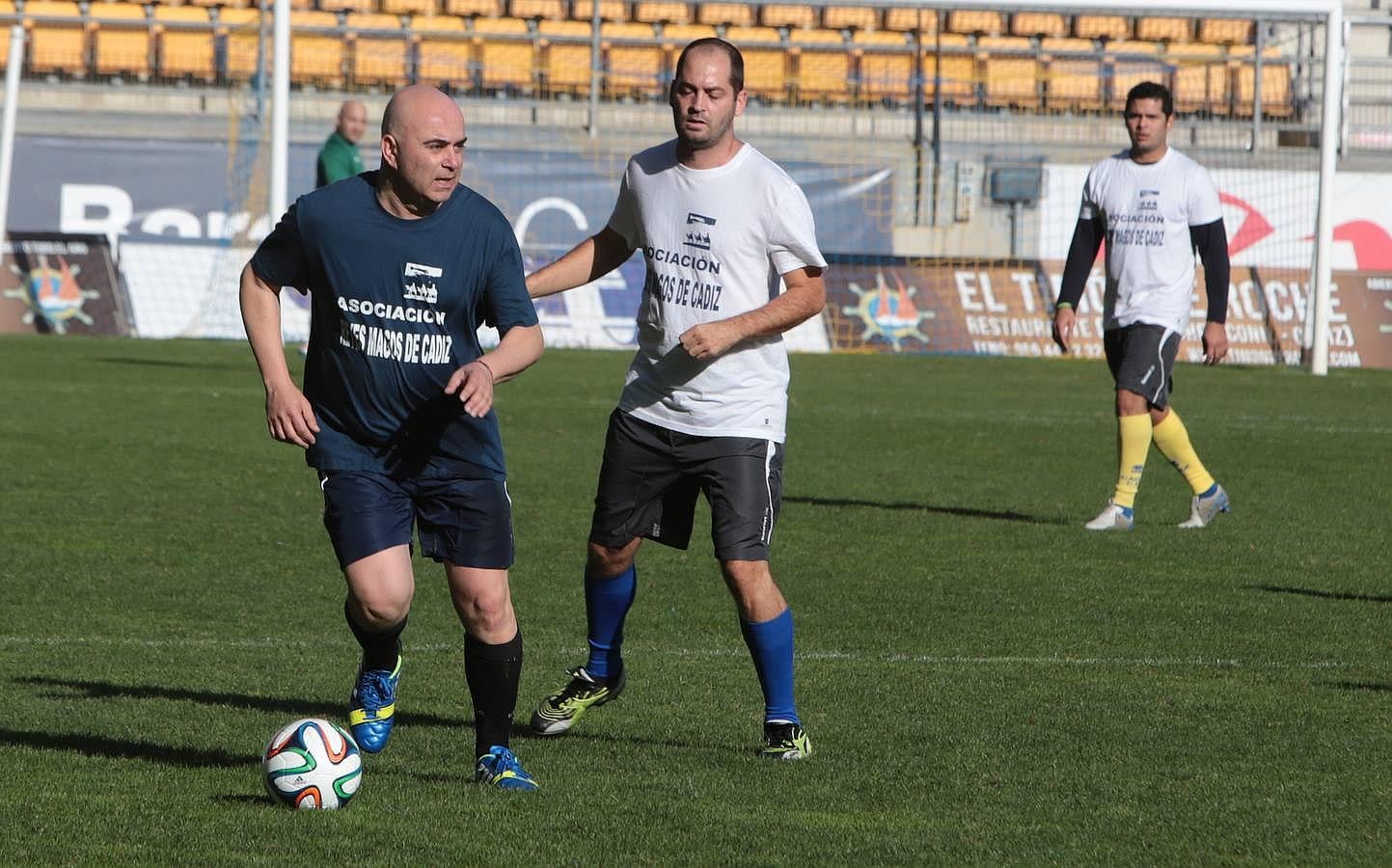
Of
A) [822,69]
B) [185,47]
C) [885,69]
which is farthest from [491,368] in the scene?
[185,47]

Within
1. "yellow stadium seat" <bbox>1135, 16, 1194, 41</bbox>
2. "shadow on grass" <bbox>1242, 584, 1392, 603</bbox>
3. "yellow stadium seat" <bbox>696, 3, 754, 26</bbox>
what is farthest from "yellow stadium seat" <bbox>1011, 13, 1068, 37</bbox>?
"shadow on grass" <bbox>1242, 584, 1392, 603</bbox>

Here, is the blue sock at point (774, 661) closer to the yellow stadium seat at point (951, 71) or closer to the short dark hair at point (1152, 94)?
the short dark hair at point (1152, 94)

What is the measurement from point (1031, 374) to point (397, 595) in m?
16.1

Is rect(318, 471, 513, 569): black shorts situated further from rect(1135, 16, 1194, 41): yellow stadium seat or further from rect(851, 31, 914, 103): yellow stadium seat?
rect(1135, 16, 1194, 41): yellow stadium seat

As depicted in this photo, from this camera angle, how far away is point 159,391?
1602 centimetres

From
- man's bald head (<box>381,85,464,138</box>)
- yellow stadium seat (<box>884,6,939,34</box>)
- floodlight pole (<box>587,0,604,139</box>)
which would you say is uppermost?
yellow stadium seat (<box>884,6,939,34</box>)

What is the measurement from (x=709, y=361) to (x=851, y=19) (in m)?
24.1

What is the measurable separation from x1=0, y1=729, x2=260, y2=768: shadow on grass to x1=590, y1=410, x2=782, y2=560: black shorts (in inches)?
48.9

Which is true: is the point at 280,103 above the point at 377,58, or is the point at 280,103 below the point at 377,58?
below

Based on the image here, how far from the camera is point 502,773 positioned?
15.7ft

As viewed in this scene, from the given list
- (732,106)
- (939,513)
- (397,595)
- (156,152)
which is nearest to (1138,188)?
(939,513)

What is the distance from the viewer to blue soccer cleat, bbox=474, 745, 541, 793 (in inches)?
187

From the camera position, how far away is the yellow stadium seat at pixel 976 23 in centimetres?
2914

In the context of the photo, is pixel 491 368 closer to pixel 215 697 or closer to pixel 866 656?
pixel 215 697
